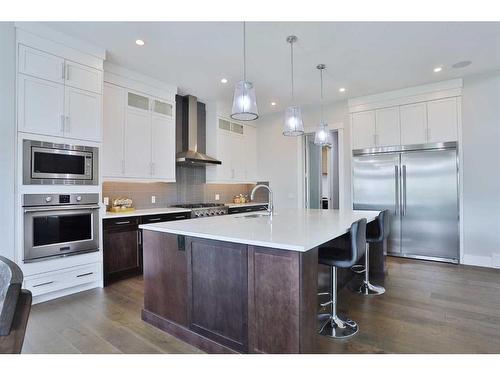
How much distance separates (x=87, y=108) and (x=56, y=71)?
0.46m

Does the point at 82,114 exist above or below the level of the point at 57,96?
below

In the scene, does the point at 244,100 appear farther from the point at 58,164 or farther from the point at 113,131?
the point at 113,131

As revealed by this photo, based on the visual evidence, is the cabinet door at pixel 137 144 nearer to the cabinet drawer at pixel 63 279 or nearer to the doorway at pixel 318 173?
the cabinet drawer at pixel 63 279

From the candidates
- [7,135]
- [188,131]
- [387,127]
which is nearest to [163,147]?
[188,131]

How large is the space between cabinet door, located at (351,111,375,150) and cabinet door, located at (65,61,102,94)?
167 inches

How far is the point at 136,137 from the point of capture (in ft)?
13.7

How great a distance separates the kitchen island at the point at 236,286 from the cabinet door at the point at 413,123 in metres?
3.13

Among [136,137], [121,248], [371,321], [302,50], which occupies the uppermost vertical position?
[302,50]

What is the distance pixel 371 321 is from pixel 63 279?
126 inches

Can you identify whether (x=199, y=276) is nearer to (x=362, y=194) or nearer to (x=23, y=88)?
(x=23, y=88)

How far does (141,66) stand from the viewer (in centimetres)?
385

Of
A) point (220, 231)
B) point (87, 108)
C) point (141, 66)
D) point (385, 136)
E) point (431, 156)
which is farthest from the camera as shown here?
point (385, 136)

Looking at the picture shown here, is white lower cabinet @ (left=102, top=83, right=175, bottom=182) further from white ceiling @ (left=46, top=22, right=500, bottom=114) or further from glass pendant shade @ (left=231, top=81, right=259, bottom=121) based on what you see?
glass pendant shade @ (left=231, top=81, right=259, bottom=121)

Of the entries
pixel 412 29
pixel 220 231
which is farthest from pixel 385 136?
pixel 220 231
